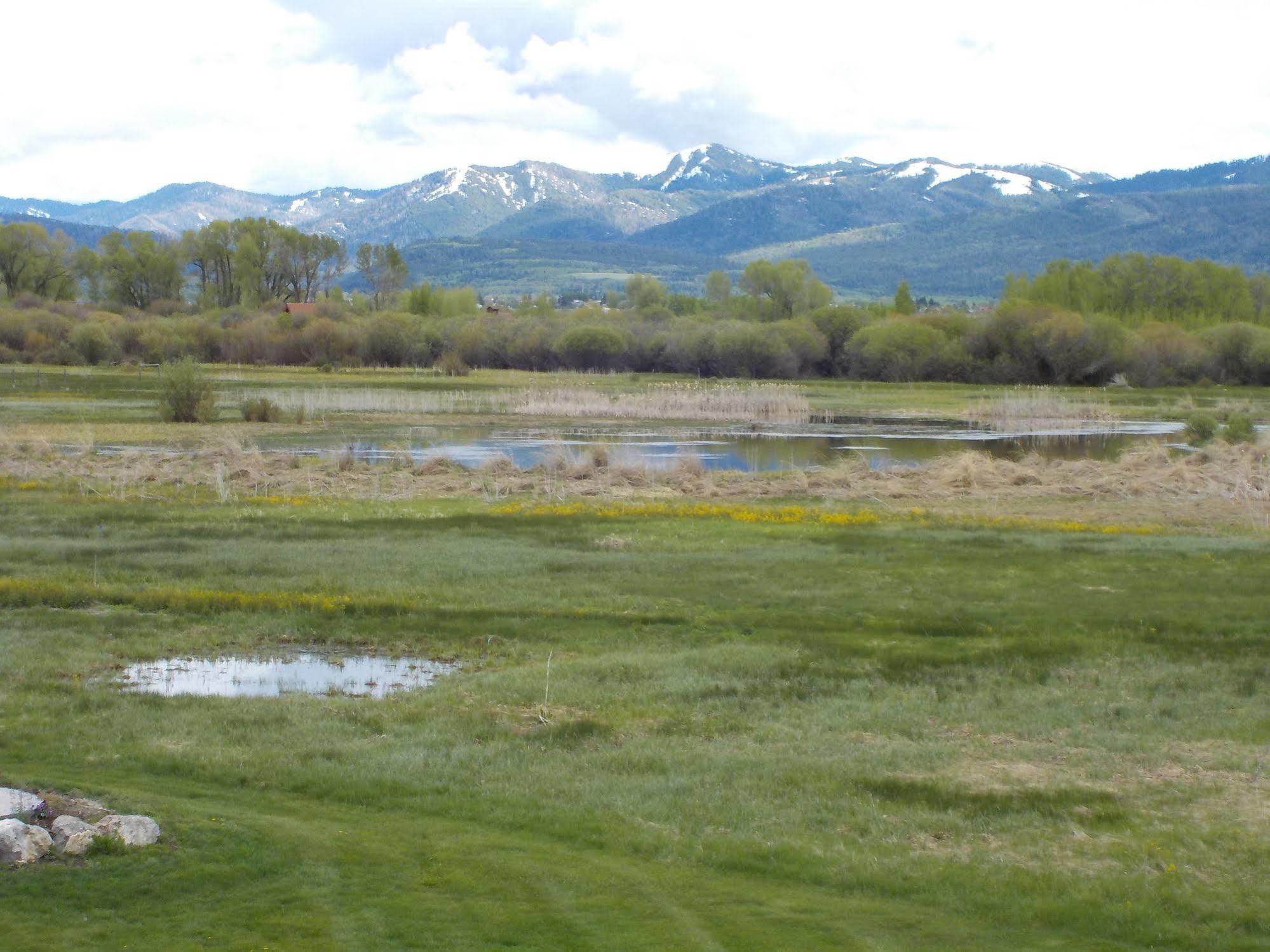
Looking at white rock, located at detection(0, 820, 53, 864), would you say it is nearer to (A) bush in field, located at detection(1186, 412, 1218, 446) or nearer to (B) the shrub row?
(A) bush in field, located at detection(1186, 412, 1218, 446)

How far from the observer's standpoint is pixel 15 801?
32.0 feet

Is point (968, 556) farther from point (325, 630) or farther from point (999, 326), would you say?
point (999, 326)

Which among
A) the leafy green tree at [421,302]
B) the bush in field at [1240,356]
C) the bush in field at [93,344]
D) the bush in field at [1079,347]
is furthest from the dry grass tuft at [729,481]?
the leafy green tree at [421,302]

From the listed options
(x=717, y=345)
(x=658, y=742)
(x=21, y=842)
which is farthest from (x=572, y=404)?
(x=21, y=842)

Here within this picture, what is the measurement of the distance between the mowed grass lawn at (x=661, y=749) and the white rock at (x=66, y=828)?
319 millimetres

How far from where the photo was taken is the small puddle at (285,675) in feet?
50.6

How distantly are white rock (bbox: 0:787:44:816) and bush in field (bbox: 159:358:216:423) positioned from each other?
155 ft

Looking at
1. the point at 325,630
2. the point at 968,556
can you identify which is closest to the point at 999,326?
the point at 968,556

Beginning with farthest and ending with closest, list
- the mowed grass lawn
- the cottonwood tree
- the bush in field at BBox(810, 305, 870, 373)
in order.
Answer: the cottonwood tree < the bush in field at BBox(810, 305, 870, 373) < the mowed grass lawn

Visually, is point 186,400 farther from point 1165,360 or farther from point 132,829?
point 1165,360

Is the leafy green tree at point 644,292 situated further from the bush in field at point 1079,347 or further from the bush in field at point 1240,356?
the bush in field at point 1240,356

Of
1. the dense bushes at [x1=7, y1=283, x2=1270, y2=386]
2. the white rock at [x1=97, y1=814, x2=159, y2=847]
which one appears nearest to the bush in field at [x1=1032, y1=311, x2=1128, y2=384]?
the dense bushes at [x1=7, y1=283, x2=1270, y2=386]

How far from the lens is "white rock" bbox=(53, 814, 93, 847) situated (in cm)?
928

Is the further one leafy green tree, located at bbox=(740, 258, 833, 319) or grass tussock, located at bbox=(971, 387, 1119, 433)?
leafy green tree, located at bbox=(740, 258, 833, 319)
